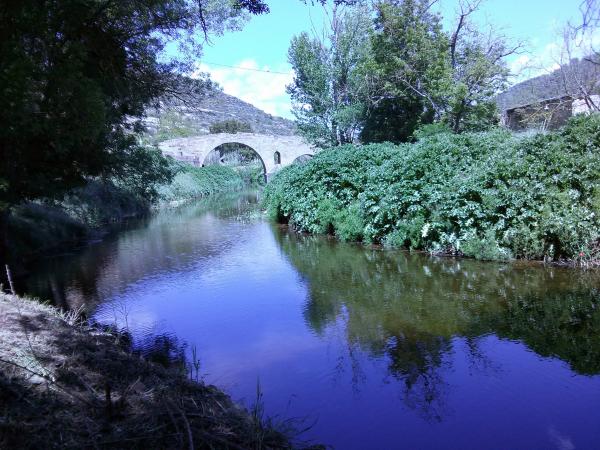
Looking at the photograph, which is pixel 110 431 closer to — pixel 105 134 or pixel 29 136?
pixel 29 136

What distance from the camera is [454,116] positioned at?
22594 mm

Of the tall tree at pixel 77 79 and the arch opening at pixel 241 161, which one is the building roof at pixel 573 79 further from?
the arch opening at pixel 241 161

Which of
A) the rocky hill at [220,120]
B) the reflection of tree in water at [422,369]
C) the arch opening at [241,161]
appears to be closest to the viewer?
the reflection of tree in water at [422,369]

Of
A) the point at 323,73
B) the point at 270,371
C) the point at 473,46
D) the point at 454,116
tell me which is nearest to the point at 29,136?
the point at 270,371

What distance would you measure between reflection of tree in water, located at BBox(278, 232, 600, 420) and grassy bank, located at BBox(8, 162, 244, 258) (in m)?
Answer: 7.54

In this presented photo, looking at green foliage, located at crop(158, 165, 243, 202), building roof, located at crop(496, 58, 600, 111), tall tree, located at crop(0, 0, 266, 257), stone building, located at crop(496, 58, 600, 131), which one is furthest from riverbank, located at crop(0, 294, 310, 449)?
green foliage, located at crop(158, 165, 243, 202)

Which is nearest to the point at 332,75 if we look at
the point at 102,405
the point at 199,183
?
the point at 199,183

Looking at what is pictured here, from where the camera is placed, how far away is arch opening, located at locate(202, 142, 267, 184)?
2149 inches

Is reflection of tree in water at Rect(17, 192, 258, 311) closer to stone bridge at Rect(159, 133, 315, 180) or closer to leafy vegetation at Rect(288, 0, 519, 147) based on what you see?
leafy vegetation at Rect(288, 0, 519, 147)

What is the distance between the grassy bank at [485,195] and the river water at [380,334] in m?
0.55

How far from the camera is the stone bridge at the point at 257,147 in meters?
49.5

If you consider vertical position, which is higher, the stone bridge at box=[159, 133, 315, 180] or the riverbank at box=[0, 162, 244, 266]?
the stone bridge at box=[159, 133, 315, 180]

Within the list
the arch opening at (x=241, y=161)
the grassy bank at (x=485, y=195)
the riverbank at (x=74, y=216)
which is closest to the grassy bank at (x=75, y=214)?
the riverbank at (x=74, y=216)

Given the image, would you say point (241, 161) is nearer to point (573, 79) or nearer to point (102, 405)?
point (573, 79)
